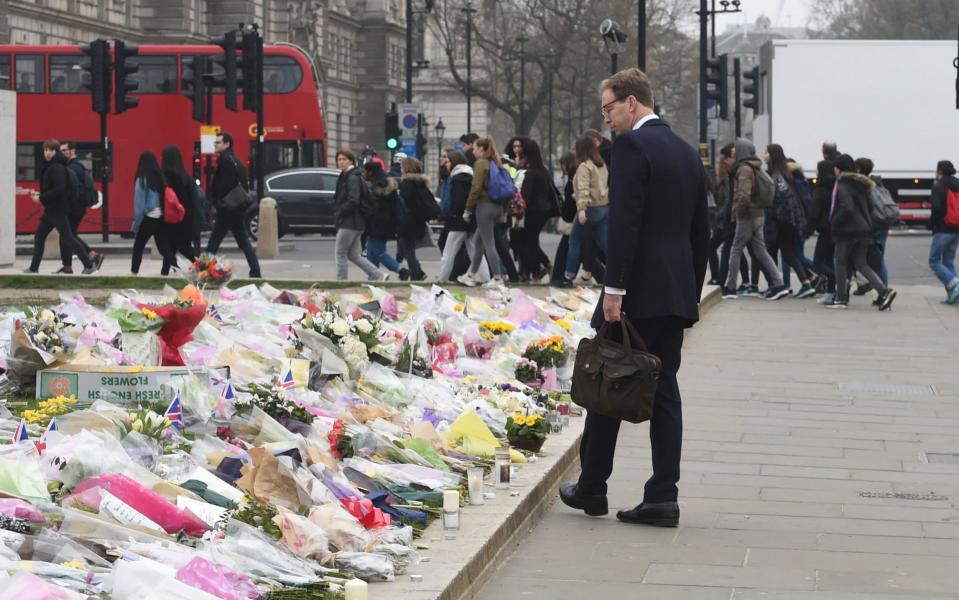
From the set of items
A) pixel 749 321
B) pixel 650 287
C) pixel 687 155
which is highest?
pixel 687 155

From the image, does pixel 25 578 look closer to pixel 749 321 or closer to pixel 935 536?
pixel 935 536

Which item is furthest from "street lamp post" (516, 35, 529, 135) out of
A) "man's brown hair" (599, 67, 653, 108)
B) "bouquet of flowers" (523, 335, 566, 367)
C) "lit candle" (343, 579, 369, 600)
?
"lit candle" (343, 579, 369, 600)

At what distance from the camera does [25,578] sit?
412 cm

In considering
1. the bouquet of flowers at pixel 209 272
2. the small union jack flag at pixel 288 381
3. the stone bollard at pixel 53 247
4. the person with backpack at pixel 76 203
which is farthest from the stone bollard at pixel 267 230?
the small union jack flag at pixel 288 381

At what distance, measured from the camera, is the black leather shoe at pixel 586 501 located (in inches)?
274

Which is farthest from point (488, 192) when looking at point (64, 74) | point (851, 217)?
point (64, 74)

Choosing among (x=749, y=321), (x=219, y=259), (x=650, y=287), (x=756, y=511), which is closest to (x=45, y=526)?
(x=650, y=287)

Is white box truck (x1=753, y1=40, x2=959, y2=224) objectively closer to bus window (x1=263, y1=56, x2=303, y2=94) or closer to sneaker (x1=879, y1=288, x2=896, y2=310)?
bus window (x1=263, y1=56, x2=303, y2=94)

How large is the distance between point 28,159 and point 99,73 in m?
9.74

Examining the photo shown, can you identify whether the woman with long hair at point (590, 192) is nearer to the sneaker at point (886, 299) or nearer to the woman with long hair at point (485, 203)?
the woman with long hair at point (485, 203)

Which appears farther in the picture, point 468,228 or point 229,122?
point 229,122

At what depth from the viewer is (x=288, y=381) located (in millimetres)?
8078

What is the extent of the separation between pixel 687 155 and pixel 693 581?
1.80 m

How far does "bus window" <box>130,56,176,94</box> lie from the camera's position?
3650 cm
